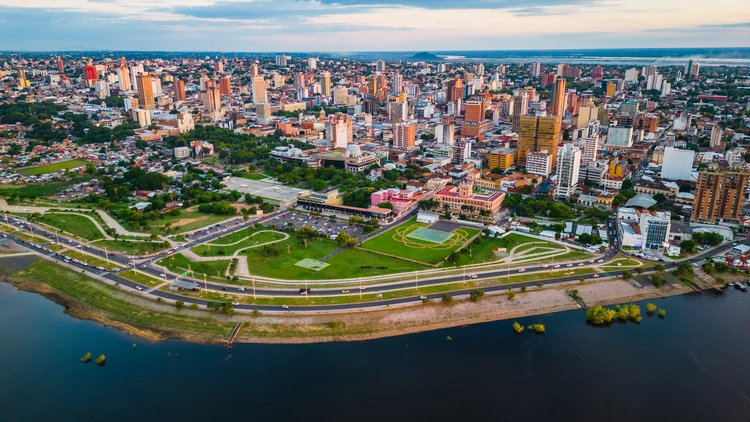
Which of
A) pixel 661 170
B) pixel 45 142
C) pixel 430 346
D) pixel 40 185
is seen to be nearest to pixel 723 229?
pixel 661 170

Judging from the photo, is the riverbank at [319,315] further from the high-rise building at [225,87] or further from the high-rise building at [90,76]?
the high-rise building at [90,76]

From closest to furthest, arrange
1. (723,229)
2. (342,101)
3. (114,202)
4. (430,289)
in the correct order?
(430,289), (723,229), (114,202), (342,101)

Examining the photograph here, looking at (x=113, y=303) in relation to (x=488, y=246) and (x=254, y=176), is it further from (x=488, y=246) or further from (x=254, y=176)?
(x=254, y=176)

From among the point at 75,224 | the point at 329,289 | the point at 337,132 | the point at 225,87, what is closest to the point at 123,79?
the point at 225,87

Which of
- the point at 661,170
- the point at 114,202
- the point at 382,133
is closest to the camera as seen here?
the point at 114,202

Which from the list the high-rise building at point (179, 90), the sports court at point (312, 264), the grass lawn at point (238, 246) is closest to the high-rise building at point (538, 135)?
the grass lawn at point (238, 246)

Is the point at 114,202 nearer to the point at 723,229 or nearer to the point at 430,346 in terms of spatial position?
the point at 430,346

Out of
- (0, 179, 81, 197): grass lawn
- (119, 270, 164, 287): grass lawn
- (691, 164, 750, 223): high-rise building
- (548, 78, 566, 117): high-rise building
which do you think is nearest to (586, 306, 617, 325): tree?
(691, 164, 750, 223): high-rise building
